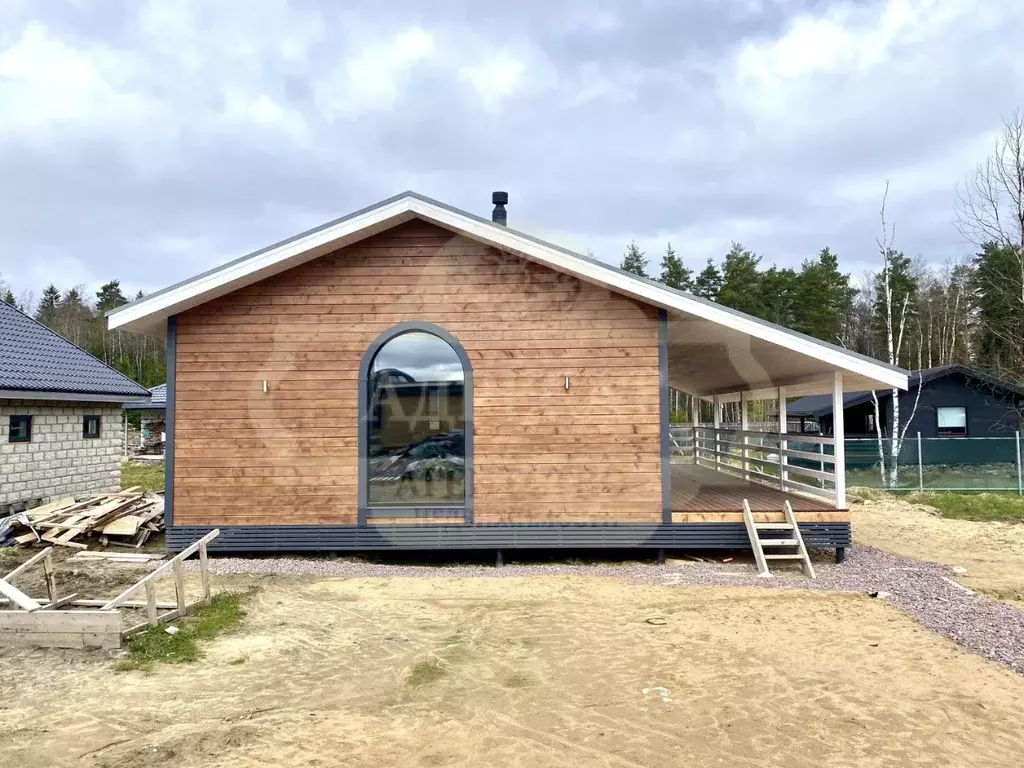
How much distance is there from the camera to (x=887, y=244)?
64.5ft

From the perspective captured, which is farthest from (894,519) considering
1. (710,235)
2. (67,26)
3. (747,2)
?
(710,235)

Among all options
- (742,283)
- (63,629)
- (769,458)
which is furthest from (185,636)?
(742,283)

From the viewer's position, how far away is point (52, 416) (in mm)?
11430

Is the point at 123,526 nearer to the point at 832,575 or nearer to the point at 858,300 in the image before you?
the point at 832,575

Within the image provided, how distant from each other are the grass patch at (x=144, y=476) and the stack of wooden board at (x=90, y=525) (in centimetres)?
440

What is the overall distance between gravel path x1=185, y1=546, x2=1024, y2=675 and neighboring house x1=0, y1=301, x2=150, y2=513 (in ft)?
17.3

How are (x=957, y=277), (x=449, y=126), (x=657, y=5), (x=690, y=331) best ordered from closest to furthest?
(x=690, y=331), (x=657, y=5), (x=449, y=126), (x=957, y=277)

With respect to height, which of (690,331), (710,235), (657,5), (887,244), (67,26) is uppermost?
(710,235)

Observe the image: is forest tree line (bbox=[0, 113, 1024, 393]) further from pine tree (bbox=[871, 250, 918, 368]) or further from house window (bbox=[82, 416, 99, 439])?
house window (bbox=[82, 416, 99, 439])

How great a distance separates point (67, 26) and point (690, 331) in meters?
→ 11.3

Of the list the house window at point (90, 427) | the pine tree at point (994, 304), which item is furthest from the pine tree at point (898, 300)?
the house window at point (90, 427)

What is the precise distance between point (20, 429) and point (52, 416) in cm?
71

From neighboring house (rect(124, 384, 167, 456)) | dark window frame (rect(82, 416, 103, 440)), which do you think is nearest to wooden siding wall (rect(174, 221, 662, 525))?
dark window frame (rect(82, 416, 103, 440))

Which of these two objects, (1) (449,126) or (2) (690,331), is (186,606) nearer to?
(2) (690,331)
